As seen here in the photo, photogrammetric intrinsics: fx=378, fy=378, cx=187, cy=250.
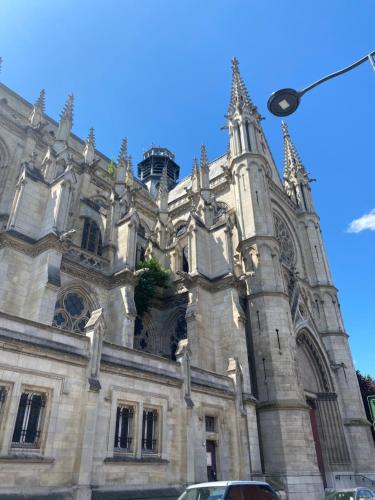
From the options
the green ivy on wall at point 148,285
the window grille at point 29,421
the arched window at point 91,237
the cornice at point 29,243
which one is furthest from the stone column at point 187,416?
the arched window at point 91,237

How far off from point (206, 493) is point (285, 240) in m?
25.1

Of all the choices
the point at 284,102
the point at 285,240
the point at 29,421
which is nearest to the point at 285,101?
the point at 284,102

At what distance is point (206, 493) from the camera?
7.38 m

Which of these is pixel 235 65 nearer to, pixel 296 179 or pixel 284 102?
pixel 296 179

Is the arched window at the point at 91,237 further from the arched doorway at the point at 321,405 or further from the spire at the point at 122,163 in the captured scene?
the arched doorway at the point at 321,405

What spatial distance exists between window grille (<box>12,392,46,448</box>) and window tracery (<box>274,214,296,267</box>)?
891 inches

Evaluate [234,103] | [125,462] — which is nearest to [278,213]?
[234,103]

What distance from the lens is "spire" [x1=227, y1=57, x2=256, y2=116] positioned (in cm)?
2938

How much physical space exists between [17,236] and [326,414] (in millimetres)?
20616

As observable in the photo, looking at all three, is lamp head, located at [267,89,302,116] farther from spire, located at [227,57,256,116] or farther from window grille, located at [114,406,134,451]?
spire, located at [227,57,256,116]

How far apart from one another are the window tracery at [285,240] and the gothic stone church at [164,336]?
0.17 metres

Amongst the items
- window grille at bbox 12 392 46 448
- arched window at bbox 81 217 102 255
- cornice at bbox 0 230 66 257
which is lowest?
window grille at bbox 12 392 46 448

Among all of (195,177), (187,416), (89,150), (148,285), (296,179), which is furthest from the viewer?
(296,179)

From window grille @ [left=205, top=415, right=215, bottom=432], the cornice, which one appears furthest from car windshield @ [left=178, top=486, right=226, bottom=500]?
the cornice
